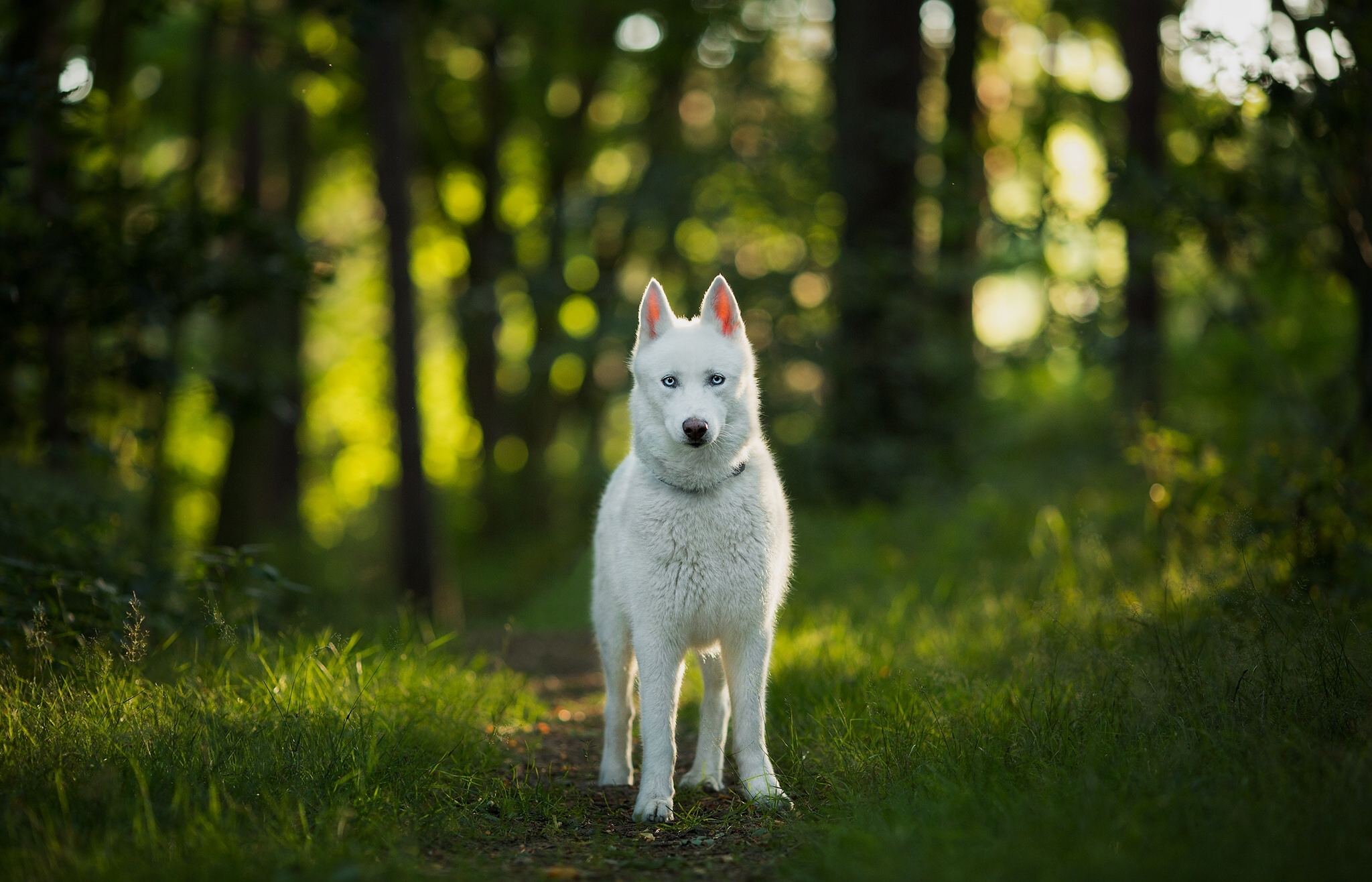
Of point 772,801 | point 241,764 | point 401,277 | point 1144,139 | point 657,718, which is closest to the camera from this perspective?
point 241,764

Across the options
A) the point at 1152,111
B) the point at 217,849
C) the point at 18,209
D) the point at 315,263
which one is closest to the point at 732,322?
the point at 217,849

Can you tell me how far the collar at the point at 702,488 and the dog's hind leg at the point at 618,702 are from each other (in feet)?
2.34

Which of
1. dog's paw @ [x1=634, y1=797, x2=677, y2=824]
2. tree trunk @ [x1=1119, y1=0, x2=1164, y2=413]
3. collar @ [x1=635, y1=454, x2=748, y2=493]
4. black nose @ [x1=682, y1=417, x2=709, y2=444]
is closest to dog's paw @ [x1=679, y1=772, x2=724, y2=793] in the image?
dog's paw @ [x1=634, y1=797, x2=677, y2=824]

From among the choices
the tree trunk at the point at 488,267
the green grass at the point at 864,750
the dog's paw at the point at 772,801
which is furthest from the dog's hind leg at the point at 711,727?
the tree trunk at the point at 488,267

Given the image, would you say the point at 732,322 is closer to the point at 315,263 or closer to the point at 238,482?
the point at 315,263

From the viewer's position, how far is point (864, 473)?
42.6 feet

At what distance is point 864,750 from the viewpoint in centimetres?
449

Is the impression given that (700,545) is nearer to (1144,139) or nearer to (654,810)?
(654,810)

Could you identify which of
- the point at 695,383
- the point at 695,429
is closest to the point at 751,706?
the point at 695,429

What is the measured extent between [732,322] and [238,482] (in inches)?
490

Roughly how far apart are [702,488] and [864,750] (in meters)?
1.28

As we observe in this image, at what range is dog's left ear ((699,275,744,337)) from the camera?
4.82m

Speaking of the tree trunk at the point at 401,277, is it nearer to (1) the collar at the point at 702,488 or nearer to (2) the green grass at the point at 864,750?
(2) the green grass at the point at 864,750

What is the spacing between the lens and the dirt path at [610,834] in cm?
379
